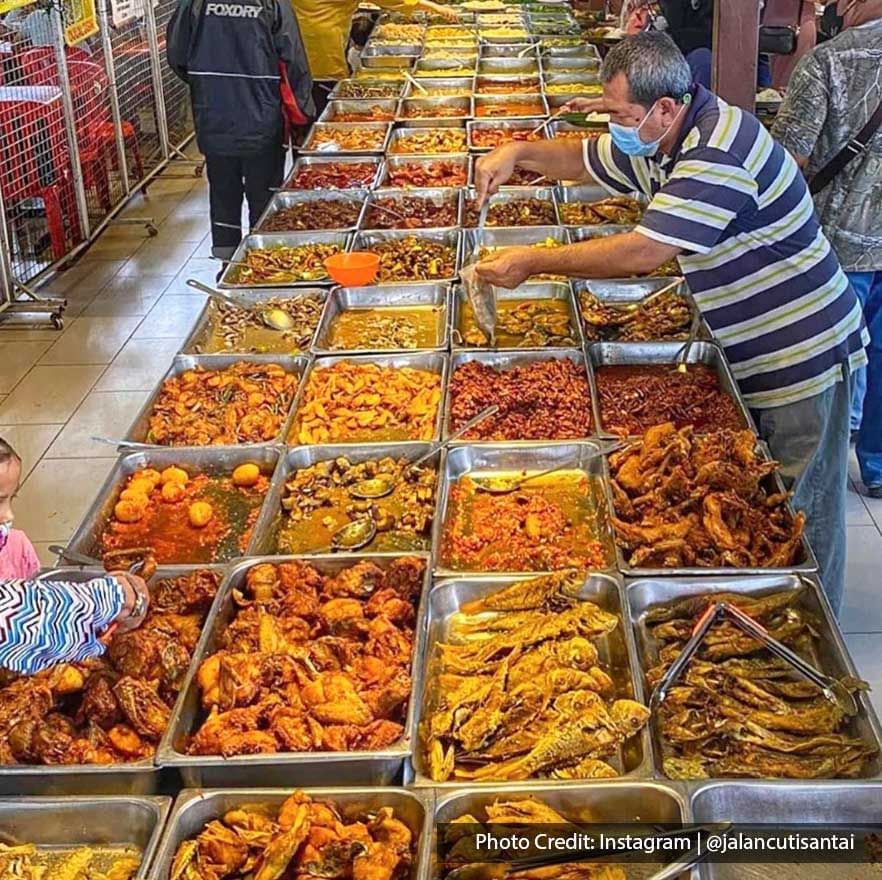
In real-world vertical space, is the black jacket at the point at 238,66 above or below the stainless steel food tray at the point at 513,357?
above

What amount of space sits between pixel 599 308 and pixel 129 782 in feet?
9.24

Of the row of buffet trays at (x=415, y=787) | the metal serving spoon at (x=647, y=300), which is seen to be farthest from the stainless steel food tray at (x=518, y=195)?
the row of buffet trays at (x=415, y=787)

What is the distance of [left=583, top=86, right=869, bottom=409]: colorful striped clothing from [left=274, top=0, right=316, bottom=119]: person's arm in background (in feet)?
12.1

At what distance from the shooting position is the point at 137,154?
9.98 metres

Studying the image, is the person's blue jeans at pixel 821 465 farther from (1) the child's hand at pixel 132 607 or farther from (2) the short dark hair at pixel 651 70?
(1) the child's hand at pixel 132 607

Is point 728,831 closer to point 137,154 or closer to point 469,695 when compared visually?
point 469,695

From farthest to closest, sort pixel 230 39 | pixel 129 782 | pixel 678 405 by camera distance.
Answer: pixel 230 39 → pixel 678 405 → pixel 129 782

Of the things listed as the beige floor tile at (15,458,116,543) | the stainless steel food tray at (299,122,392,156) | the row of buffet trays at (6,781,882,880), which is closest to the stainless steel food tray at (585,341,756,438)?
the row of buffet trays at (6,781,882,880)

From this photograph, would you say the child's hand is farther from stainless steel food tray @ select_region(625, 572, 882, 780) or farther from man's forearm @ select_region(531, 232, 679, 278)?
man's forearm @ select_region(531, 232, 679, 278)

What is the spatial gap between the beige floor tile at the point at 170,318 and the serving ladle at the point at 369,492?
3.86 m

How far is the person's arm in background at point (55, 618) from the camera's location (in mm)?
2158

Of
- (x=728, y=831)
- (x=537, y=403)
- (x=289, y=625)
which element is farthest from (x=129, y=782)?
(x=537, y=403)

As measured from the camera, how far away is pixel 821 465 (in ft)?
12.3

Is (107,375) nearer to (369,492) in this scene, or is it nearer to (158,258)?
(158,258)
